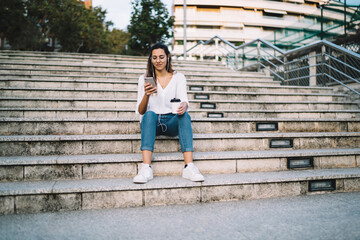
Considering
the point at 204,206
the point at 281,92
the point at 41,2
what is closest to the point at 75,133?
the point at 204,206

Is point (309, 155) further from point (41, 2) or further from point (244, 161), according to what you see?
point (41, 2)

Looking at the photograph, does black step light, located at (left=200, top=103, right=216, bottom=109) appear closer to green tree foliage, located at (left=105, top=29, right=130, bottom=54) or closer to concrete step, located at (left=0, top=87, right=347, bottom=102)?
concrete step, located at (left=0, top=87, right=347, bottom=102)

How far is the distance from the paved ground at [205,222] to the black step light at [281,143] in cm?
94

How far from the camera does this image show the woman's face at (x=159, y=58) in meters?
2.89

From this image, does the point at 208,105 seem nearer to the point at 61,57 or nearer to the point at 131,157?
the point at 131,157

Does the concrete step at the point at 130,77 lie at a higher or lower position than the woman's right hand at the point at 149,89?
higher

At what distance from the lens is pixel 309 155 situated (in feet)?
9.69

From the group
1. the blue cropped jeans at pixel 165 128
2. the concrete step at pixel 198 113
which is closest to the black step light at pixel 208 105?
the concrete step at pixel 198 113

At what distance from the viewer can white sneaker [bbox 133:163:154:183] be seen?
2.36 meters

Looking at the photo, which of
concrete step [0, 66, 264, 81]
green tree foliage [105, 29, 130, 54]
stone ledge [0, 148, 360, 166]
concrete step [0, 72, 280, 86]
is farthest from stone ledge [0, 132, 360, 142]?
green tree foliage [105, 29, 130, 54]

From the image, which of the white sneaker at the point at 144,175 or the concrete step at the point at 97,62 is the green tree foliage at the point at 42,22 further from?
the white sneaker at the point at 144,175

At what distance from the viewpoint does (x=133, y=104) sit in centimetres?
434

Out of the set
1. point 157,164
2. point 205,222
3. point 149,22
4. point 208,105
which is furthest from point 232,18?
point 205,222

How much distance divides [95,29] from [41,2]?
14.3 ft
